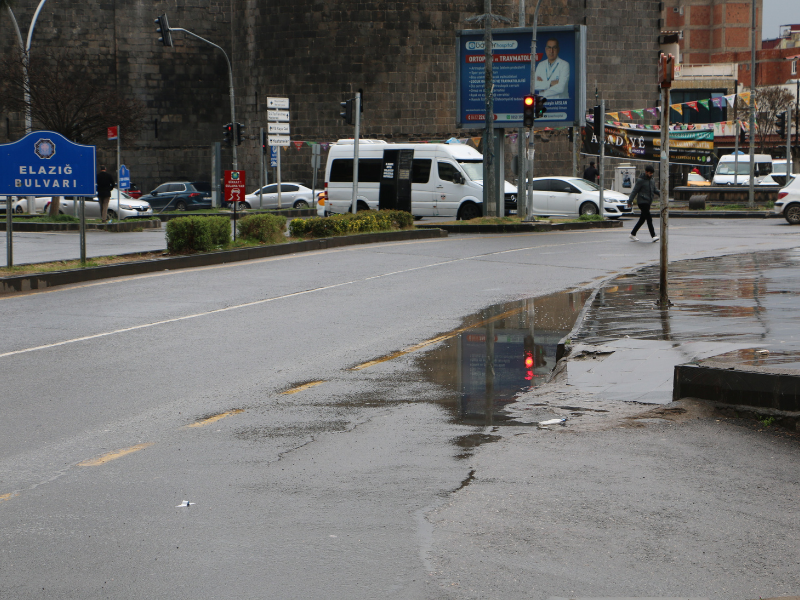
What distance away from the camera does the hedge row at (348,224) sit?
77.7 feet

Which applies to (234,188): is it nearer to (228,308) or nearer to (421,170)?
(228,308)

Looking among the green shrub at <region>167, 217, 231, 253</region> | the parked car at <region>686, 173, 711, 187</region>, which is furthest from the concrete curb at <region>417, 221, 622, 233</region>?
the parked car at <region>686, 173, 711, 187</region>

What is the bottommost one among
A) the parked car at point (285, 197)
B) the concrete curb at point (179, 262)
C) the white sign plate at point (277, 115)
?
the concrete curb at point (179, 262)

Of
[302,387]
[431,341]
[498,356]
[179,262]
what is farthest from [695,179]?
[302,387]

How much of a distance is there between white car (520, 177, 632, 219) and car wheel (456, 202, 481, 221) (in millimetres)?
2805

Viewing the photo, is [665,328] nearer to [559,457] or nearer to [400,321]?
[400,321]

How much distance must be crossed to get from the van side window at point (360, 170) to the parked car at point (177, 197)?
18251 mm

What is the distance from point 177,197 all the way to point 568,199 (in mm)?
22701

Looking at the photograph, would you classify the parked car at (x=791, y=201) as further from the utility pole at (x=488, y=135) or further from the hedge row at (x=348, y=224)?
the hedge row at (x=348, y=224)

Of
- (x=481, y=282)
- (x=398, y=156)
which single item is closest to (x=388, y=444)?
(x=481, y=282)

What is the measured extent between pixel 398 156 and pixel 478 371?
2288 centimetres

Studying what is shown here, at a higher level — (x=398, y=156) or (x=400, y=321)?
(x=398, y=156)

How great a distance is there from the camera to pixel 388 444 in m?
6.48

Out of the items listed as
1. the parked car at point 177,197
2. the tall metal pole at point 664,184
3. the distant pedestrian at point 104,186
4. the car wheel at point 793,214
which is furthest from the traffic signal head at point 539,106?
the parked car at point 177,197
